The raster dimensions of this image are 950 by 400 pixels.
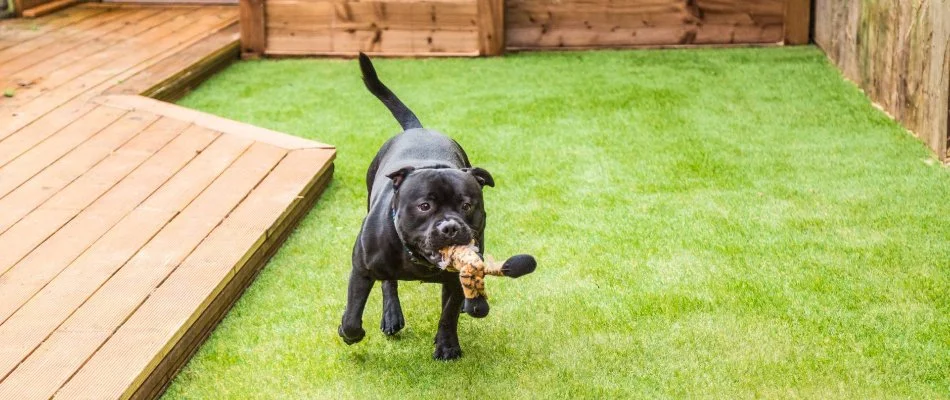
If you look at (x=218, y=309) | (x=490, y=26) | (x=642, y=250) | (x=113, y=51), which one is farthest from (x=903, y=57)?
(x=113, y=51)

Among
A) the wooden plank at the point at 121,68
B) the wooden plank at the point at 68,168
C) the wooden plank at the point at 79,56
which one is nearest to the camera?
the wooden plank at the point at 68,168

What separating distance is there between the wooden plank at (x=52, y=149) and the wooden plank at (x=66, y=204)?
0.77ft

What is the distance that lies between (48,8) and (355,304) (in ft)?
21.5

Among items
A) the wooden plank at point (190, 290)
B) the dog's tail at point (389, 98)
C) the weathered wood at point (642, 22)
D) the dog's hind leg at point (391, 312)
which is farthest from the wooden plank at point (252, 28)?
the dog's hind leg at point (391, 312)

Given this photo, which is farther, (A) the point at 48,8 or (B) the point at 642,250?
(A) the point at 48,8

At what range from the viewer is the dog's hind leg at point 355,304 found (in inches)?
130

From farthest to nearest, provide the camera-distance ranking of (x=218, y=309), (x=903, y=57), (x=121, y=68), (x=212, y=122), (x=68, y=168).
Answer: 1. (x=121, y=68)
2. (x=903, y=57)
3. (x=212, y=122)
4. (x=68, y=168)
5. (x=218, y=309)

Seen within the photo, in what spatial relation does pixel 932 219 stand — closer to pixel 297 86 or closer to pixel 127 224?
pixel 127 224

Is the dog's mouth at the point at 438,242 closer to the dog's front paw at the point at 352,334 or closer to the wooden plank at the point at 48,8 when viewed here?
the dog's front paw at the point at 352,334

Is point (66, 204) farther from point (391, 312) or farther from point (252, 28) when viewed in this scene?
point (252, 28)

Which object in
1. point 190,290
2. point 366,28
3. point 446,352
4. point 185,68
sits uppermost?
point 366,28

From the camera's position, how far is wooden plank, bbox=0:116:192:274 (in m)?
3.90

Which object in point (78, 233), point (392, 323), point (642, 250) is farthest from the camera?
point (642, 250)

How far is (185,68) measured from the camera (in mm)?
6836
